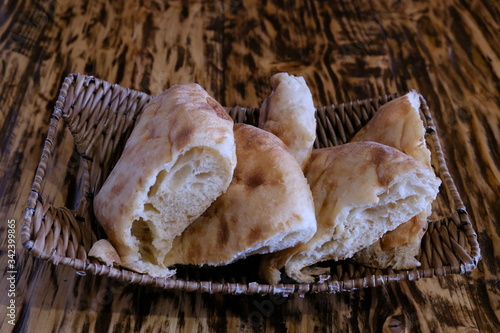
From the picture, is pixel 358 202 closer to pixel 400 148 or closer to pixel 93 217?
pixel 400 148

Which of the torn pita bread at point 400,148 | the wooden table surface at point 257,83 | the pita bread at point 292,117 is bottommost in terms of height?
the wooden table surface at point 257,83

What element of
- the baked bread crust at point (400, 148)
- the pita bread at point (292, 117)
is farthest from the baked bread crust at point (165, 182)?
the baked bread crust at point (400, 148)

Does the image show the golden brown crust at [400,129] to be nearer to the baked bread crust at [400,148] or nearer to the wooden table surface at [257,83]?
the baked bread crust at [400,148]

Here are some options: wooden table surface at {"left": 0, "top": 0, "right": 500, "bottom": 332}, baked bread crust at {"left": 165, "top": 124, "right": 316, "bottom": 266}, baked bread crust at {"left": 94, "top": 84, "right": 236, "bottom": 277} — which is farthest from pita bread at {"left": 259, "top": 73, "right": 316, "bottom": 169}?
wooden table surface at {"left": 0, "top": 0, "right": 500, "bottom": 332}

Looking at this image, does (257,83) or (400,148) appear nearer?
(400,148)

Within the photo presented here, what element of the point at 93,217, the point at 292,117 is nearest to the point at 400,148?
the point at 292,117

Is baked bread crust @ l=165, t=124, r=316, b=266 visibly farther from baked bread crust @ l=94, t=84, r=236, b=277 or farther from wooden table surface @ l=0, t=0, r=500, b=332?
wooden table surface @ l=0, t=0, r=500, b=332
